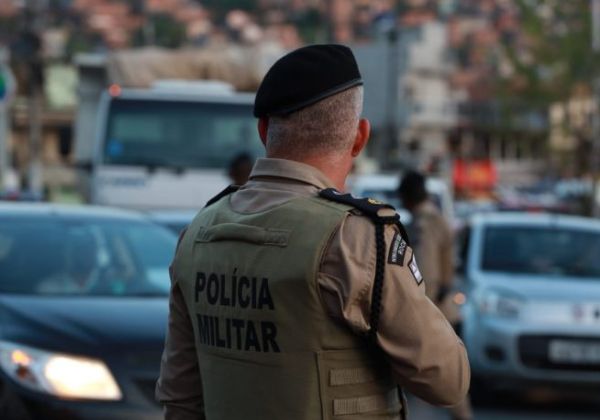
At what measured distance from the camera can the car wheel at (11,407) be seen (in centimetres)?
655

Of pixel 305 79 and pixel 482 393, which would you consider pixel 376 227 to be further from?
pixel 482 393

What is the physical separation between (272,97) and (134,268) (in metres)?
5.18

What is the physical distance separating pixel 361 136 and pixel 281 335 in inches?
19.6

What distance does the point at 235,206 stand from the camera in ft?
10.6

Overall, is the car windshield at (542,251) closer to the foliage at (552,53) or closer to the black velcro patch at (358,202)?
the black velcro patch at (358,202)

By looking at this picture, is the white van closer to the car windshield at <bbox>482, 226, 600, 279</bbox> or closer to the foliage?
the car windshield at <bbox>482, 226, 600, 279</bbox>

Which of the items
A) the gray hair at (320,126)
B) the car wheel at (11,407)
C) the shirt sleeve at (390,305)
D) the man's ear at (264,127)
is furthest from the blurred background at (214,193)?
the shirt sleeve at (390,305)

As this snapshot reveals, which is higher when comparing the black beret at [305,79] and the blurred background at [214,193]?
the black beret at [305,79]

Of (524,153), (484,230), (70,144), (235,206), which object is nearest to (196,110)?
(70,144)

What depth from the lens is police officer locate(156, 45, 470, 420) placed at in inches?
118

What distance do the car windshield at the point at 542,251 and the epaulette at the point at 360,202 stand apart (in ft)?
30.5

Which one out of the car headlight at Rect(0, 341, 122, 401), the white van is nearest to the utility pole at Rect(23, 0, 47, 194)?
the white van

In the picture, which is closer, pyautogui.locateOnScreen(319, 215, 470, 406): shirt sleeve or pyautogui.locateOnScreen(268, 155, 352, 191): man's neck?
pyautogui.locateOnScreen(319, 215, 470, 406): shirt sleeve

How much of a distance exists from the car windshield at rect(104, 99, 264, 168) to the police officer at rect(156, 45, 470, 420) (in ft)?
47.8
